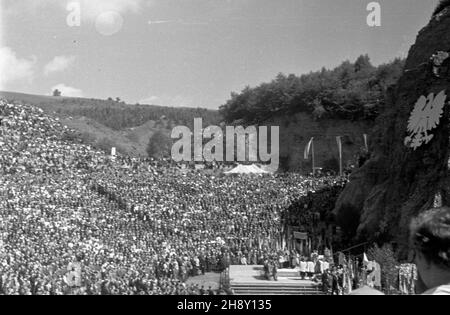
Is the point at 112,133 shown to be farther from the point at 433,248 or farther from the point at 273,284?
the point at 433,248

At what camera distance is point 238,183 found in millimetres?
33938

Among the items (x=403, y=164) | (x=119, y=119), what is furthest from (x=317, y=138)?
(x=119, y=119)

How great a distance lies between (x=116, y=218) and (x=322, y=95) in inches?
1014

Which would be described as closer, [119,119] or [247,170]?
[247,170]

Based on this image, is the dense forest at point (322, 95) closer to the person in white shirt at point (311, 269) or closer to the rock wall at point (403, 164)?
the rock wall at point (403, 164)

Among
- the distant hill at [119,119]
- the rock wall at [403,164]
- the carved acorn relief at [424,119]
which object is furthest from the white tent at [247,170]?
the distant hill at [119,119]

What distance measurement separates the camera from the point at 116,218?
27.9 meters

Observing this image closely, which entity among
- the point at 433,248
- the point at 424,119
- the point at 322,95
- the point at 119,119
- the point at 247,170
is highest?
the point at 119,119

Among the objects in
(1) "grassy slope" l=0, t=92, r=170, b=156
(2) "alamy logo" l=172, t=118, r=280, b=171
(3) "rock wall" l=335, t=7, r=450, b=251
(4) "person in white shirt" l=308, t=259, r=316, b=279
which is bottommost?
(4) "person in white shirt" l=308, t=259, r=316, b=279

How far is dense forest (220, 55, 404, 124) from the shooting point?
47.0 m

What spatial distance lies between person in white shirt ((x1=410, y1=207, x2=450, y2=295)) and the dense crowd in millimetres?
11389

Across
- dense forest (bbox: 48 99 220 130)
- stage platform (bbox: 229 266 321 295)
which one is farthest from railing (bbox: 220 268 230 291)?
dense forest (bbox: 48 99 220 130)

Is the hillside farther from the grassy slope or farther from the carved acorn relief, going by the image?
the carved acorn relief
